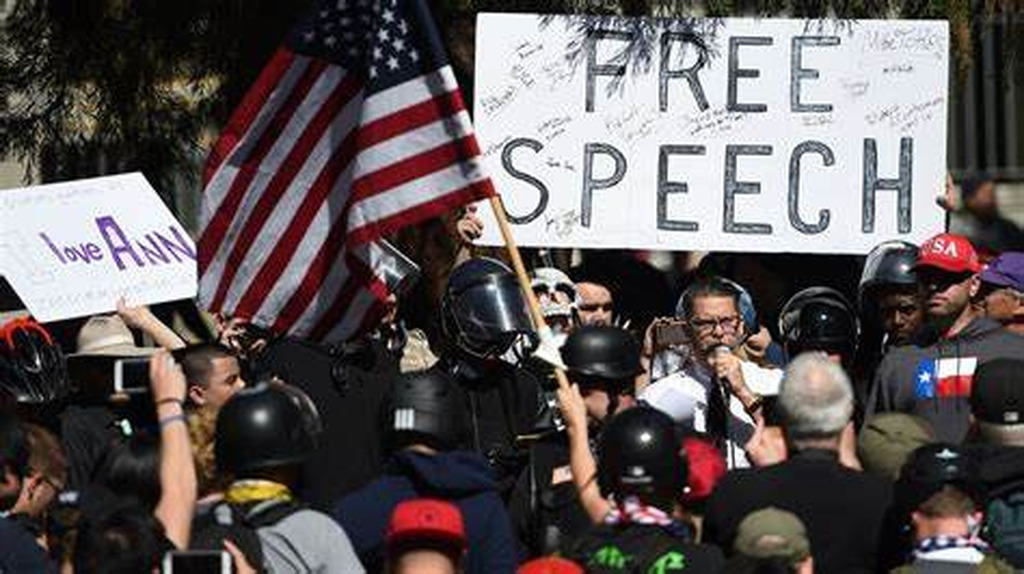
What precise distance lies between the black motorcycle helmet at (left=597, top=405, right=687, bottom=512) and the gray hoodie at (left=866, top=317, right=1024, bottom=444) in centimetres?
211

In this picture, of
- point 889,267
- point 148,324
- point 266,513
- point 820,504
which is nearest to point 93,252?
point 148,324

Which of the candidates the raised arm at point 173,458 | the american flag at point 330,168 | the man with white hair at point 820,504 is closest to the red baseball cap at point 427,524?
the raised arm at point 173,458

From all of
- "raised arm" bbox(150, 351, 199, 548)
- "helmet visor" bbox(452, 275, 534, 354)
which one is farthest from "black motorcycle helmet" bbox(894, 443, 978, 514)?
"helmet visor" bbox(452, 275, 534, 354)

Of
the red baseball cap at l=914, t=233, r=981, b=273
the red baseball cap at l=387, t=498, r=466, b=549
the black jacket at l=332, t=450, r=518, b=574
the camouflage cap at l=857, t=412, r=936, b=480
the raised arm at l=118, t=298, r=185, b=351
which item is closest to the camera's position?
the red baseball cap at l=387, t=498, r=466, b=549

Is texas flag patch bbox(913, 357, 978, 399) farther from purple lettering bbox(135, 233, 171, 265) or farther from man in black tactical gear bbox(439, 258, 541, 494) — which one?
purple lettering bbox(135, 233, 171, 265)

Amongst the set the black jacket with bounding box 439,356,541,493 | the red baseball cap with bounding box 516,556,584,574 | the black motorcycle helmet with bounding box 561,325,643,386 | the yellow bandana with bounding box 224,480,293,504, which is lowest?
the red baseball cap with bounding box 516,556,584,574

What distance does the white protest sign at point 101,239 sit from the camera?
38.4 feet

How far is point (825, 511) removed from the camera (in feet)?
27.4

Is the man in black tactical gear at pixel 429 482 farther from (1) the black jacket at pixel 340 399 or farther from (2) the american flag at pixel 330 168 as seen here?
(1) the black jacket at pixel 340 399

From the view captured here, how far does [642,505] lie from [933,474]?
85cm

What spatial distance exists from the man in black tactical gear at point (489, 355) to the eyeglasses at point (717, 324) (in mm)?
638

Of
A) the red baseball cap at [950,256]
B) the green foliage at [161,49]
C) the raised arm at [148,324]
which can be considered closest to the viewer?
the red baseball cap at [950,256]

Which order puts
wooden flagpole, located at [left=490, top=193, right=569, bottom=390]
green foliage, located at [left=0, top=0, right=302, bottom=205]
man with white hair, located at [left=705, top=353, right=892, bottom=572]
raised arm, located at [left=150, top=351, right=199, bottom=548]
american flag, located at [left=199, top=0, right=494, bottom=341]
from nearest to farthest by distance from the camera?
raised arm, located at [left=150, top=351, right=199, bottom=548] < man with white hair, located at [left=705, top=353, right=892, bottom=572] < wooden flagpole, located at [left=490, top=193, right=569, bottom=390] < american flag, located at [left=199, top=0, right=494, bottom=341] < green foliage, located at [left=0, top=0, right=302, bottom=205]

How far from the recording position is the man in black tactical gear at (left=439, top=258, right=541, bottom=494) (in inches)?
397
